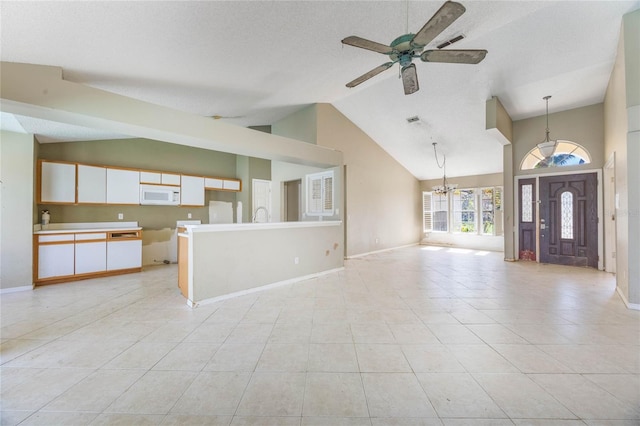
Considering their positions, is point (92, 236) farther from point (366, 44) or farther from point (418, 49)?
point (418, 49)

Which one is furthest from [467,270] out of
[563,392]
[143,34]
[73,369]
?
[143,34]

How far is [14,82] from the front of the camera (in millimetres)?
2232

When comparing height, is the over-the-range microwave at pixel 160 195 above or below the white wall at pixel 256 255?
above

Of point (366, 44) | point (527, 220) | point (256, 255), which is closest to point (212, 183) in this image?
point (256, 255)

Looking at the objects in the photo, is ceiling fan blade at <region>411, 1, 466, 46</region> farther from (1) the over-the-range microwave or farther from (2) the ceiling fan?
(1) the over-the-range microwave

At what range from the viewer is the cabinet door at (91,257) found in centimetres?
Result: 439

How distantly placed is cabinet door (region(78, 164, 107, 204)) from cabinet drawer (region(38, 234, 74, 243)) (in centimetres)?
71

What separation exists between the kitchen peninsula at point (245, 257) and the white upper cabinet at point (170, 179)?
2516 mm

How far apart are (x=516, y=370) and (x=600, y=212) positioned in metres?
5.79

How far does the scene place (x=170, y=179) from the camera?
5.71 m

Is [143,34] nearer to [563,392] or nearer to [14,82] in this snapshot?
[14,82]

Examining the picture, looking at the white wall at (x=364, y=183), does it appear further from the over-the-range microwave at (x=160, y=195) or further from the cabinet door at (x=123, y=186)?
the cabinet door at (x=123, y=186)

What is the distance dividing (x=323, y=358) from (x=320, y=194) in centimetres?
408

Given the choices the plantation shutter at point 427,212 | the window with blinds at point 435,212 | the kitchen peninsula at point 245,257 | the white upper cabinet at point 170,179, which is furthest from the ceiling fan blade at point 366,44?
the plantation shutter at point 427,212
